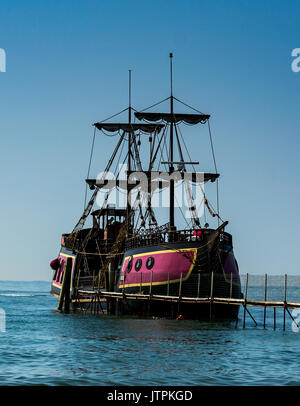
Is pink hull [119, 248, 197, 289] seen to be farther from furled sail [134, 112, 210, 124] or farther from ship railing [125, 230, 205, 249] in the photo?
furled sail [134, 112, 210, 124]

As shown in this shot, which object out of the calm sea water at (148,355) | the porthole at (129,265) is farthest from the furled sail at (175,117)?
the calm sea water at (148,355)

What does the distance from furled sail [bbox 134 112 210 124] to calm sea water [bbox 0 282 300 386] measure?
62.4 feet

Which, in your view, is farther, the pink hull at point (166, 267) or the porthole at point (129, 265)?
the porthole at point (129, 265)

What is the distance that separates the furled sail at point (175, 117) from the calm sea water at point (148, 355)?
19018 mm

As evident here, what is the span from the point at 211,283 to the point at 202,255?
254 cm

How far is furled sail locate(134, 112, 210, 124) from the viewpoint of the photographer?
152 feet

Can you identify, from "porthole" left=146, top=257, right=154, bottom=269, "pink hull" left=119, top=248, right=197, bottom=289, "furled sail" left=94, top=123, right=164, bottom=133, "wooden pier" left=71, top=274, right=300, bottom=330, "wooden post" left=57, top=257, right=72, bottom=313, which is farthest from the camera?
"furled sail" left=94, top=123, right=164, bottom=133

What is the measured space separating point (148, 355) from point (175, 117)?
92.6 feet

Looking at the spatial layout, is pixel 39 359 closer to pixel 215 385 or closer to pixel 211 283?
pixel 215 385

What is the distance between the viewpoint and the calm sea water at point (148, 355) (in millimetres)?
17578

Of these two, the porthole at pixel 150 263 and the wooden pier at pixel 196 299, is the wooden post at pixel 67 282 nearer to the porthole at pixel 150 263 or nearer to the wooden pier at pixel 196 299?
the wooden pier at pixel 196 299

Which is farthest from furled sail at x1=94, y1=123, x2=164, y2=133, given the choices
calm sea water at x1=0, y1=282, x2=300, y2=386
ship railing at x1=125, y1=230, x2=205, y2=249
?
calm sea water at x1=0, y1=282, x2=300, y2=386
